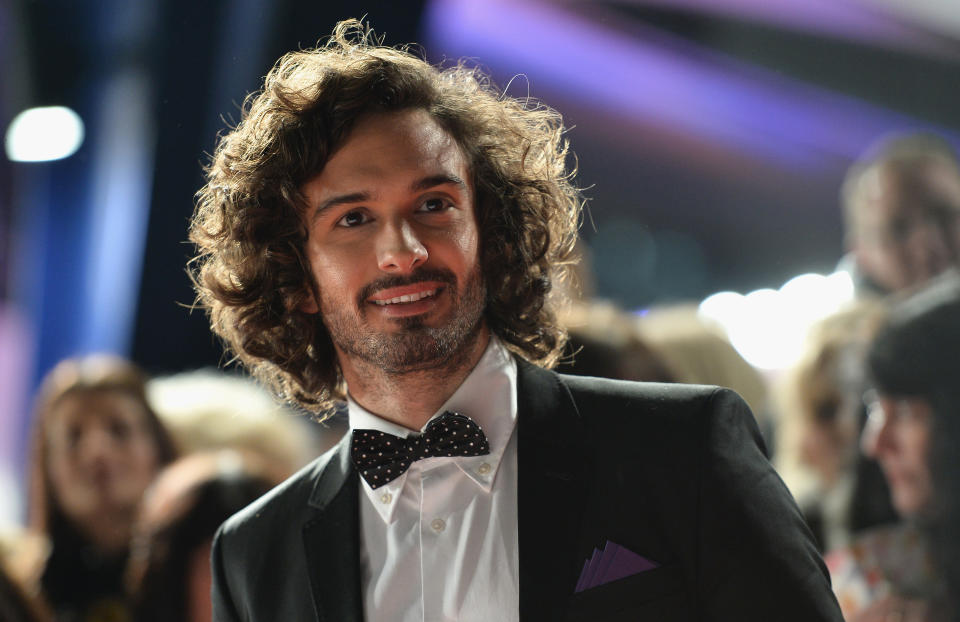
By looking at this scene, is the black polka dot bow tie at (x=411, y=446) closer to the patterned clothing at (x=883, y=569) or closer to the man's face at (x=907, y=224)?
the patterned clothing at (x=883, y=569)

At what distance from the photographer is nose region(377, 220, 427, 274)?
5.84 feet

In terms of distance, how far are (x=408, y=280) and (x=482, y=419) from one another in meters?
0.28

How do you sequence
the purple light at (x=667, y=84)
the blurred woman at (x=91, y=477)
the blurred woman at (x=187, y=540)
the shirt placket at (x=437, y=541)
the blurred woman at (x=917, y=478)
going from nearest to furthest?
→ the shirt placket at (x=437, y=541) < the blurred woman at (x=187, y=540) < the blurred woman at (x=917, y=478) < the purple light at (x=667, y=84) < the blurred woman at (x=91, y=477)

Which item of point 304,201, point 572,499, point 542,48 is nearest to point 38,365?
point 542,48

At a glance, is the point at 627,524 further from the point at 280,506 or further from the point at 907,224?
the point at 907,224

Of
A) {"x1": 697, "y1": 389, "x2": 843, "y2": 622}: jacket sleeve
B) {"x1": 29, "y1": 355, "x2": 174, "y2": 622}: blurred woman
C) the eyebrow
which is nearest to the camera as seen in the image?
{"x1": 697, "y1": 389, "x2": 843, "y2": 622}: jacket sleeve

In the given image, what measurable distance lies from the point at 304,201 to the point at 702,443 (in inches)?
34.1

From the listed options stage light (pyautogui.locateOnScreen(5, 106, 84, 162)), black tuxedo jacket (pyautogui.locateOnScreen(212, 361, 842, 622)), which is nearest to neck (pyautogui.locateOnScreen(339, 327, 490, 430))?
black tuxedo jacket (pyautogui.locateOnScreen(212, 361, 842, 622))

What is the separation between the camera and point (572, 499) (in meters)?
1.69

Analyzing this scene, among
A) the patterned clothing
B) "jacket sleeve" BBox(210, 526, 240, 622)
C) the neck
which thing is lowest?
the patterned clothing

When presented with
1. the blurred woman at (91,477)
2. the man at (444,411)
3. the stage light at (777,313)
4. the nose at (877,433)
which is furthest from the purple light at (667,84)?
the blurred woman at (91,477)

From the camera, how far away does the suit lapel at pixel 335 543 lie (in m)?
1.76

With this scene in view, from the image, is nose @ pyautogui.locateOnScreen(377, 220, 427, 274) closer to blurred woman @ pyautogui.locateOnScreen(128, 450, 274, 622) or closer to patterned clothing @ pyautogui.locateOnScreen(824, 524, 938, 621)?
blurred woman @ pyautogui.locateOnScreen(128, 450, 274, 622)

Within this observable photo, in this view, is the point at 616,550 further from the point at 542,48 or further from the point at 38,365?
the point at 38,365
